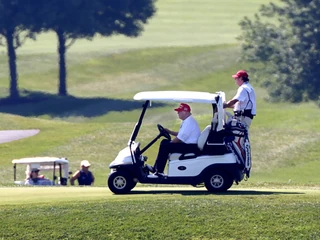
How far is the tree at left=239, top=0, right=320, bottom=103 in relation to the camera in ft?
166

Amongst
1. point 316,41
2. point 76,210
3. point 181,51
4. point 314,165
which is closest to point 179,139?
point 76,210

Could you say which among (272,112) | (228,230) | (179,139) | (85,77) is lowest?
(228,230)

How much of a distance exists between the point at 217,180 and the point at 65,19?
43.3 m

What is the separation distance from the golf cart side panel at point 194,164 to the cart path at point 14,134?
20432 mm

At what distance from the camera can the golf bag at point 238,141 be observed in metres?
14.4

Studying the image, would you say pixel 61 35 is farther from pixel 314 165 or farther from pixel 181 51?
pixel 314 165

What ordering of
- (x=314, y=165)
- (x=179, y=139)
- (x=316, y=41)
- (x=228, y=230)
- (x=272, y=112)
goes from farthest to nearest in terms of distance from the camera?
(x=316, y=41) → (x=272, y=112) → (x=314, y=165) → (x=179, y=139) → (x=228, y=230)

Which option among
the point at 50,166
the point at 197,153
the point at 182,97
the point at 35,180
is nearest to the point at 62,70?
the point at 50,166

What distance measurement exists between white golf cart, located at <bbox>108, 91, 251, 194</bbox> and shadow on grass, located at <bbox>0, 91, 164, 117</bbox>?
3408cm

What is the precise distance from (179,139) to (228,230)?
2.77m

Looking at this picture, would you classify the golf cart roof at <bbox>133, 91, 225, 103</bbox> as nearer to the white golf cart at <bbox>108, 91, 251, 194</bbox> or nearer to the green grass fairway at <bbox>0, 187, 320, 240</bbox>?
the white golf cart at <bbox>108, 91, 251, 194</bbox>

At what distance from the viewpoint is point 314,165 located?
30.2 meters

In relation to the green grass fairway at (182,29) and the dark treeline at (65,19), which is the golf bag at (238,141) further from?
the green grass fairway at (182,29)

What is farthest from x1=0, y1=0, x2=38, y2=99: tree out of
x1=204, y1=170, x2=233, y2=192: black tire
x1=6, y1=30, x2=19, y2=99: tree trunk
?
x1=204, y1=170, x2=233, y2=192: black tire
